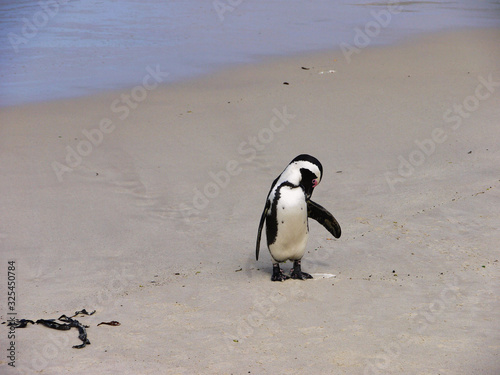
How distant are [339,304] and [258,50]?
25.4 feet

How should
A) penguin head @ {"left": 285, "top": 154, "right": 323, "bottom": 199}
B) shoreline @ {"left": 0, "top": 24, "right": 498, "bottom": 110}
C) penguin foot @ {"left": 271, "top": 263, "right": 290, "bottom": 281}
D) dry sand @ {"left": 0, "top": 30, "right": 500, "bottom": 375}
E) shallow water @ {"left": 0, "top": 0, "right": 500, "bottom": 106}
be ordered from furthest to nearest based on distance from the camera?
shallow water @ {"left": 0, "top": 0, "right": 500, "bottom": 106}, shoreline @ {"left": 0, "top": 24, "right": 498, "bottom": 110}, penguin foot @ {"left": 271, "top": 263, "right": 290, "bottom": 281}, penguin head @ {"left": 285, "top": 154, "right": 323, "bottom": 199}, dry sand @ {"left": 0, "top": 30, "right": 500, "bottom": 375}

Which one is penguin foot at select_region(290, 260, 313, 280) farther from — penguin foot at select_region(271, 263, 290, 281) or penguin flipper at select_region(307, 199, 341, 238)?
penguin flipper at select_region(307, 199, 341, 238)

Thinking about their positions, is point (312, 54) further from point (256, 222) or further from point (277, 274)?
point (277, 274)

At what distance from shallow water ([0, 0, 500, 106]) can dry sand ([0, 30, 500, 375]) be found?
1027 mm

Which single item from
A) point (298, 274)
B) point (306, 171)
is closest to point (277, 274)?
point (298, 274)

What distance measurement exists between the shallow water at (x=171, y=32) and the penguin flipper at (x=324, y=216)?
510cm

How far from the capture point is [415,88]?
8.72m

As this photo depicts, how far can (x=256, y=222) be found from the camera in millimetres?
5586

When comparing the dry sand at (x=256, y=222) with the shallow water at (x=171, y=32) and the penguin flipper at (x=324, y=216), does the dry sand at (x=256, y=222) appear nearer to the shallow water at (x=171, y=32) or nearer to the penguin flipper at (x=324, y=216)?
the penguin flipper at (x=324, y=216)

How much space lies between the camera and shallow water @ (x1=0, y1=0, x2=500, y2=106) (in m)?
9.80

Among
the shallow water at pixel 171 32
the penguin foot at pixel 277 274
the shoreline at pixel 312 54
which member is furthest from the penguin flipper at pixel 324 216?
the shallow water at pixel 171 32

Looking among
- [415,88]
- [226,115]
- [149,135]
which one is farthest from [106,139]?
[415,88]

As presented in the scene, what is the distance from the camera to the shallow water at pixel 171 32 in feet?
32.1

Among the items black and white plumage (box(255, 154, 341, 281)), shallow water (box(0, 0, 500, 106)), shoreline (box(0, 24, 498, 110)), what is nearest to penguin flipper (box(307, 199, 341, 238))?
black and white plumage (box(255, 154, 341, 281))
